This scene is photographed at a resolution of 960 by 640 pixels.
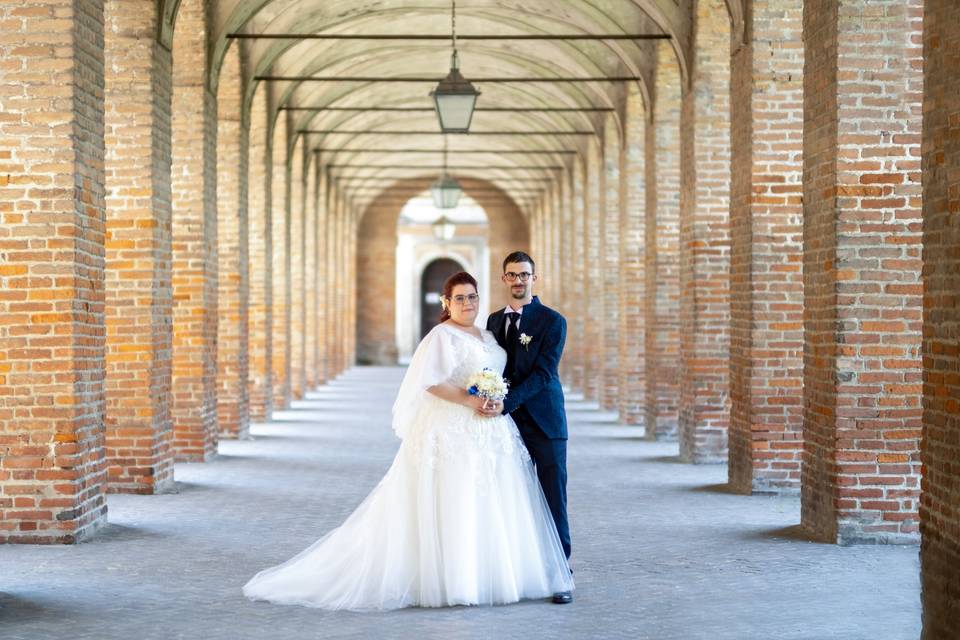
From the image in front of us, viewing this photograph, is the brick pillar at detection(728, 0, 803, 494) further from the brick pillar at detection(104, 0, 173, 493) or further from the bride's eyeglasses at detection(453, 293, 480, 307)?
the brick pillar at detection(104, 0, 173, 493)

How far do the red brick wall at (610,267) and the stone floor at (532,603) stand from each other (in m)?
8.70

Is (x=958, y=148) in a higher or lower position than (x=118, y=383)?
higher

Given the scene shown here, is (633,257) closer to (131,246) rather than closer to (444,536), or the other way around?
(131,246)

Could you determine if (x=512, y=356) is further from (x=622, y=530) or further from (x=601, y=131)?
(x=601, y=131)

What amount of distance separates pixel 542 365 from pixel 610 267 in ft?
47.7

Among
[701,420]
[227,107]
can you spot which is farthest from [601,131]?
[701,420]

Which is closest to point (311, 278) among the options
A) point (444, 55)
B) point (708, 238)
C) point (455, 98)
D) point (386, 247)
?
point (444, 55)

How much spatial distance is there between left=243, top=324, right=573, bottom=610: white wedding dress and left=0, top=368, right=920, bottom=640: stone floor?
0.16 meters

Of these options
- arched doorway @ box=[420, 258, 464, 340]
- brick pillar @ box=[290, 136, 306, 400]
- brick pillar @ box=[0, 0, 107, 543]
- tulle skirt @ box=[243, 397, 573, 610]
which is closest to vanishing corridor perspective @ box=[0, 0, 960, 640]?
brick pillar @ box=[0, 0, 107, 543]

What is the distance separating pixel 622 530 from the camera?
8.90 metres

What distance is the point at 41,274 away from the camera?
8.07 m

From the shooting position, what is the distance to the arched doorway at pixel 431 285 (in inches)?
1914

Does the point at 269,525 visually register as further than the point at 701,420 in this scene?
No

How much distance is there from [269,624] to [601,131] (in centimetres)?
1669
